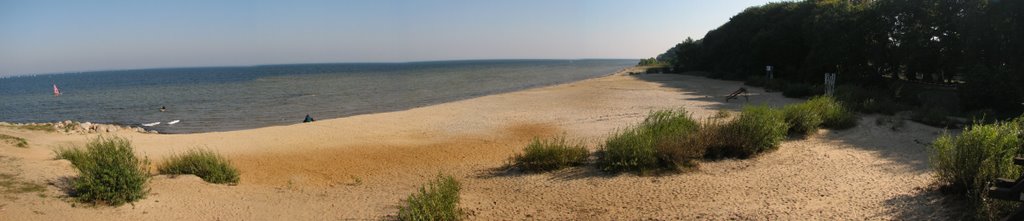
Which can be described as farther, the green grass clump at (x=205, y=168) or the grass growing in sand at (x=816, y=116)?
the grass growing in sand at (x=816, y=116)

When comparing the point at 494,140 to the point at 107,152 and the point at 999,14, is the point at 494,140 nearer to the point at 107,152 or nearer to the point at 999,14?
the point at 107,152

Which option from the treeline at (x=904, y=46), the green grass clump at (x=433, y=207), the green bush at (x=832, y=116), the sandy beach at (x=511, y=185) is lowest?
the sandy beach at (x=511, y=185)

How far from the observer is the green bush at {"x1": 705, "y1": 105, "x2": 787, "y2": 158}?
33.3 ft

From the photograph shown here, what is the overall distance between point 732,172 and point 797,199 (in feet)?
5.67

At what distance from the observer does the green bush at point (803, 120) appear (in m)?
12.2

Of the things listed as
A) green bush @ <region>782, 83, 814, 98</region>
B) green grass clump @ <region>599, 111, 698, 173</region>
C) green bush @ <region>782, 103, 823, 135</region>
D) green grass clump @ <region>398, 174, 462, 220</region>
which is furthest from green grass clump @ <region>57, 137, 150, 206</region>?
green bush @ <region>782, 83, 814, 98</region>

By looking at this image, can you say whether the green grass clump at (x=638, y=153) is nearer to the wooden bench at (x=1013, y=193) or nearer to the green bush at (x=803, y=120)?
the green bush at (x=803, y=120)

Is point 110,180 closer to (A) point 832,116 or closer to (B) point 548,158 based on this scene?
(B) point 548,158

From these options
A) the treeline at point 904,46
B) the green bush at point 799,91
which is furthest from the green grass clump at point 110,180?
the green bush at point 799,91

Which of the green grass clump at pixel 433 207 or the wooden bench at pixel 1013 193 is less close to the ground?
the wooden bench at pixel 1013 193

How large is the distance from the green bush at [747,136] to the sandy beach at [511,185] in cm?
28

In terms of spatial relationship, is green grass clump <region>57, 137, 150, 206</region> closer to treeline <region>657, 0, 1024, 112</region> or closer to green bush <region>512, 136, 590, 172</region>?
green bush <region>512, 136, 590, 172</region>

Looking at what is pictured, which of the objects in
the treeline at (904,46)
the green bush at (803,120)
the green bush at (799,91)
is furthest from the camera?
the green bush at (799,91)

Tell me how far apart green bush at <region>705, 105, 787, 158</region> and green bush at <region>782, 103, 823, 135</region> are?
138cm
